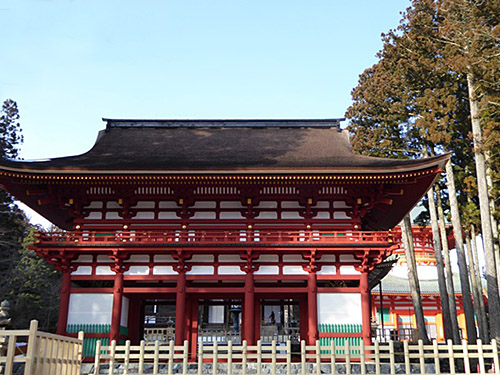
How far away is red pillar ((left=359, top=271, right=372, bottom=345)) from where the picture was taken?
55.1 feet

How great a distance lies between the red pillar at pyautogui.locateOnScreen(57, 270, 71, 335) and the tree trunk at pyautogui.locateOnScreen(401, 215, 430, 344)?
1542 cm

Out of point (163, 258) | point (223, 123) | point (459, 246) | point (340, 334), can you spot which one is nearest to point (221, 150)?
point (223, 123)

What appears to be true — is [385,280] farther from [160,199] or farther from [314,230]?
[160,199]

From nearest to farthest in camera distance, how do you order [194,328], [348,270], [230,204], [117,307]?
1. [117,307]
2. [348,270]
3. [194,328]
4. [230,204]

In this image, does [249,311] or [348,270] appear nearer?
[249,311]

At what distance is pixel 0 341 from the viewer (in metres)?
9.01

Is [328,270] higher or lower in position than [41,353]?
higher

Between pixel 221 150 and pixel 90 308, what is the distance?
8128 millimetres

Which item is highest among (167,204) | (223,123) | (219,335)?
(223,123)

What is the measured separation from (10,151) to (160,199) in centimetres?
1736

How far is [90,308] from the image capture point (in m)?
17.4

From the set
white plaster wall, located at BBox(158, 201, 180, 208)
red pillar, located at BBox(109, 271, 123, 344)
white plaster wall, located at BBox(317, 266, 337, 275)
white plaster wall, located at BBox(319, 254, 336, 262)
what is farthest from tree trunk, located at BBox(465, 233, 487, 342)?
red pillar, located at BBox(109, 271, 123, 344)

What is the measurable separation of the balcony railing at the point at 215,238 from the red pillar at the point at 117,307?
4.68 ft

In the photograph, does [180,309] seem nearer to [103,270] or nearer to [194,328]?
[194,328]
